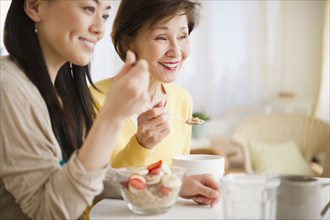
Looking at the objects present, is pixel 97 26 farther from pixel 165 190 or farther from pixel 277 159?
pixel 277 159

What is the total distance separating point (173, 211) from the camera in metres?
1.06

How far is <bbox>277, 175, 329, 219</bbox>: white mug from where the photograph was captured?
3.04 feet

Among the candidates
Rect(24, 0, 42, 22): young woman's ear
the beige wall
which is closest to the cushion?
the beige wall

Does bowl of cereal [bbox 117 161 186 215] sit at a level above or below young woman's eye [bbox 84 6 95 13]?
below


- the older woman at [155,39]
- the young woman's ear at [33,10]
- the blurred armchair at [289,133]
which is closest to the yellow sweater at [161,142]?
the older woman at [155,39]

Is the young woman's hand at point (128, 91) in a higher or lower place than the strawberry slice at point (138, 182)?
higher

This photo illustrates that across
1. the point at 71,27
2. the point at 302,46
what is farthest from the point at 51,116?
the point at 302,46

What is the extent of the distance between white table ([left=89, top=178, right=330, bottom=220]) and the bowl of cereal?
0.02 metres

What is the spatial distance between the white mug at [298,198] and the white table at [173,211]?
0.08m

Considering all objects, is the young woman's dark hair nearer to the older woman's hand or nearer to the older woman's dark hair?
the older woman's hand

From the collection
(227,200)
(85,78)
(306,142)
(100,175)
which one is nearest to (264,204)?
(227,200)

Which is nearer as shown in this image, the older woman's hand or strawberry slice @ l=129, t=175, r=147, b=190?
strawberry slice @ l=129, t=175, r=147, b=190

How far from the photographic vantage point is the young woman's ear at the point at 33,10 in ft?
3.53

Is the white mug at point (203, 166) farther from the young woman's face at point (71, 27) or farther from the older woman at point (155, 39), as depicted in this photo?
the young woman's face at point (71, 27)
